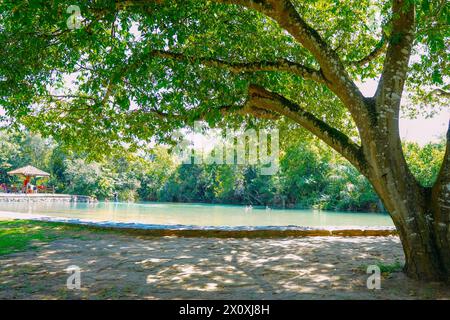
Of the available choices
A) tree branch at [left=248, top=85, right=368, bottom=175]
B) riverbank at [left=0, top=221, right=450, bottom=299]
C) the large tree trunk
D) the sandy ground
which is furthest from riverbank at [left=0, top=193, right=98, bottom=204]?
the large tree trunk

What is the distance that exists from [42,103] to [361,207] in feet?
103

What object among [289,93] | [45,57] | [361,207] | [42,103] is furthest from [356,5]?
[361,207]

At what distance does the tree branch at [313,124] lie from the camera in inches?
200

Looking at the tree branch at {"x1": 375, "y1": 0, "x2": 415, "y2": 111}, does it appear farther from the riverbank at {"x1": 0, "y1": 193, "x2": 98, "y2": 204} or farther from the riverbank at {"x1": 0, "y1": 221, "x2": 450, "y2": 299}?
the riverbank at {"x1": 0, "y1": 193, "x2": 98, "y2": 204}

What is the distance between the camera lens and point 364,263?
18.7ft

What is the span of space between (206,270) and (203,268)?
131 millimetres

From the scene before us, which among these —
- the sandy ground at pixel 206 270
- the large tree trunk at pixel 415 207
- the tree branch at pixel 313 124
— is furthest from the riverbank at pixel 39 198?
the large tree trunk at pixel 415 207

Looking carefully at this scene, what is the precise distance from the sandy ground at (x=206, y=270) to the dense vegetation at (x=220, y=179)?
15452mm

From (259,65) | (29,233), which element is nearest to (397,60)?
(259,65)

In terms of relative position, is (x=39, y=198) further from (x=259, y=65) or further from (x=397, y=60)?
(x=397, y=60)

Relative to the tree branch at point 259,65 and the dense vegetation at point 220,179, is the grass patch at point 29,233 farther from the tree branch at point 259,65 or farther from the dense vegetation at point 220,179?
the dense vegetation at point 220,179

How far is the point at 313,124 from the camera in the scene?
17.8ft

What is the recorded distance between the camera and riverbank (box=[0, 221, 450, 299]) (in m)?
4.09

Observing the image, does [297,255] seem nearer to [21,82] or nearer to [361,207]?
[21,82]
